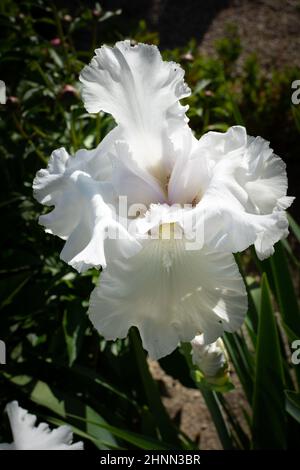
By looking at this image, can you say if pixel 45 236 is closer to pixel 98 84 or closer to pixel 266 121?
pixel 98 84

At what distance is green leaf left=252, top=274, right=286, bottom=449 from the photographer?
1282 millimetres

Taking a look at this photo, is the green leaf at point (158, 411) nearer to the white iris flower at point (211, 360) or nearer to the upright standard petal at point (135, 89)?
the white iris flower at point (211, 360)

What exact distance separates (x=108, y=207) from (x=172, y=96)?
0.82 feet

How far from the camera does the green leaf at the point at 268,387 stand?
1282mm

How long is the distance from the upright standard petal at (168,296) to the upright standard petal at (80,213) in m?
0.07

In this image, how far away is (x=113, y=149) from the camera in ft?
3.18

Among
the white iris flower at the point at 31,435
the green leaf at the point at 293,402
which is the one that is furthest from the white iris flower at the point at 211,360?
the white iris flower at the point at 31,435

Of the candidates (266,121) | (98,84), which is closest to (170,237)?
(98,84)

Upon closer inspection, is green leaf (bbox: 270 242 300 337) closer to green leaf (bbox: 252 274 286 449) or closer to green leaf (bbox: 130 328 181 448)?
green leaf (bbox: 252 274 286 449)

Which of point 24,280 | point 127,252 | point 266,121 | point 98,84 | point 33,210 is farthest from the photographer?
point 266,121

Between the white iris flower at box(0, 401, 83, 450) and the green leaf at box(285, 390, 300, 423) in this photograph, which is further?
the green leaf at box(285, 390, 300, 423)

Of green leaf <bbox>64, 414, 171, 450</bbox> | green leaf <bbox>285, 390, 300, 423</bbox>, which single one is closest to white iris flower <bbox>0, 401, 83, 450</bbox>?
green leaf <bbox>64, 414, 171, 450</bbox>

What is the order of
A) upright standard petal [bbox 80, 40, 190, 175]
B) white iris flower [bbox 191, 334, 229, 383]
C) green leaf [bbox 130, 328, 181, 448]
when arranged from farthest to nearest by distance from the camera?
green leaf [bbox 130, 328, 181, 448] → white iris flower [bbox 191, 334, 229, 383] → upright standard petal [bbox 80, 40, 190, 175]

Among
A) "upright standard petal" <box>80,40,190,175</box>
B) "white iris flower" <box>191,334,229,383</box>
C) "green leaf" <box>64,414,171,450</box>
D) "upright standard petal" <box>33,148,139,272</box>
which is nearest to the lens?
"upright standard petal" <box>33,148,139,272</box>
